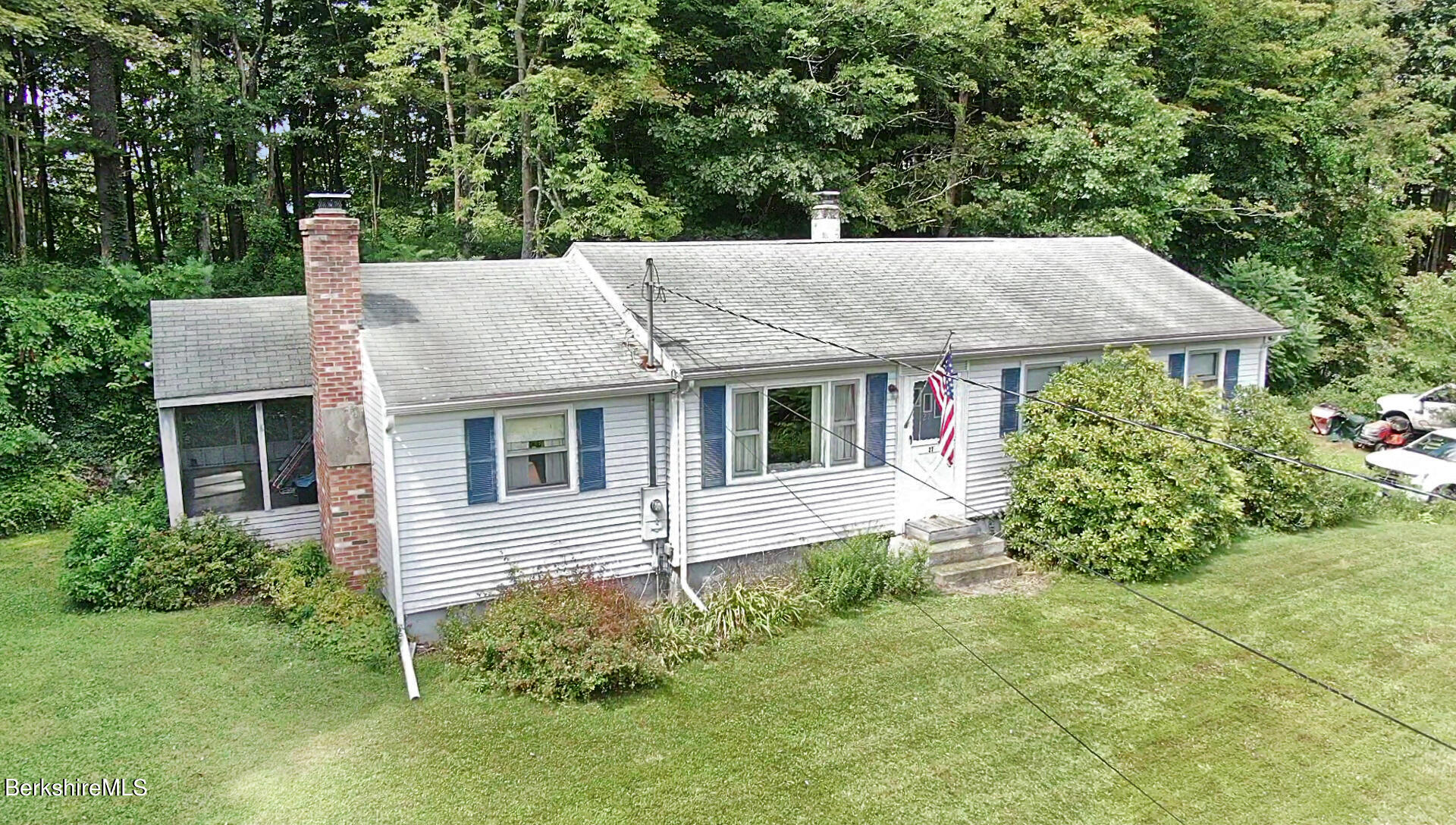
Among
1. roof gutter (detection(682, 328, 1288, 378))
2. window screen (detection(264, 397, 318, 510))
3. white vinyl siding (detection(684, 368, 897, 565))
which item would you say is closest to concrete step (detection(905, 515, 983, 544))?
white vinyl siding (detection(684, 368, 897, 565))

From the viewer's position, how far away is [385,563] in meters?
10.7

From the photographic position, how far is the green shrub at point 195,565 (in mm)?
10969

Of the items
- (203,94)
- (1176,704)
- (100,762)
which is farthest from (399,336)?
(203,94)

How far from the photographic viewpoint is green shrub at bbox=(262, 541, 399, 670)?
9812 mm

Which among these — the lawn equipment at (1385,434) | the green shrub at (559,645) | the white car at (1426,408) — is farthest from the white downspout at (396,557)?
the white car at (1426,408)

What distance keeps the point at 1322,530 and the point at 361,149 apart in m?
26.6

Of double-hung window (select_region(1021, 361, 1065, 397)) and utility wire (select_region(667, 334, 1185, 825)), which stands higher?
double-hung window (select_region(1021, 361, 1065, 397))

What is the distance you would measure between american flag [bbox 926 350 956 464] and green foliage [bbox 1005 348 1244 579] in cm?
166

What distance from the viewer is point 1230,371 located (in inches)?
643

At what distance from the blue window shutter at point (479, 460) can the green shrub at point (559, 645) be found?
118 centimetres

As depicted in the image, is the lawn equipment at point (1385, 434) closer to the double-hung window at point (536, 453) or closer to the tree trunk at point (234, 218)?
the double-hung window at point (536, 453)

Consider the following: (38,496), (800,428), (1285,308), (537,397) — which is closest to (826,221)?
(800,428)

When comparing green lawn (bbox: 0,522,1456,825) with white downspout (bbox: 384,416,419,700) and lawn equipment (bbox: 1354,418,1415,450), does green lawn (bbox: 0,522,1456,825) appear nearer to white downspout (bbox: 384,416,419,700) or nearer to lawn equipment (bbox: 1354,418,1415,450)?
white downspout (bbox: 384,416,419,700)

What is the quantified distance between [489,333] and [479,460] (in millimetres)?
1919
